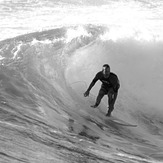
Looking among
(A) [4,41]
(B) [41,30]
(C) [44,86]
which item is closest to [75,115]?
(C) [44,86]

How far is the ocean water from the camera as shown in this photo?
239 inches

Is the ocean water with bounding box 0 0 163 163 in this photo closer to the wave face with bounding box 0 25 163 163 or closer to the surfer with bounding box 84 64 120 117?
the wave face with bounding box 0 25 163 163

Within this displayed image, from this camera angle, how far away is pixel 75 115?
9.02m

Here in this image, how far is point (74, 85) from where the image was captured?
12.3 m

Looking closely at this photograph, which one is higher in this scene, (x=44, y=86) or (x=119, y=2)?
(x=119, y=2)

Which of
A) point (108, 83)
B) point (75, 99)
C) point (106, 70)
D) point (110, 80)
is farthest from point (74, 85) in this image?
point (106, 70)

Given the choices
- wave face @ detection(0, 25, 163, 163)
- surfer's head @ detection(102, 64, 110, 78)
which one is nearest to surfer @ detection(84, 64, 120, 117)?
surfer's head @ detection(102, 64, 110, 78)

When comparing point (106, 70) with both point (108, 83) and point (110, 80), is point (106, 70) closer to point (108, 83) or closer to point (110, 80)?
point (110, 80)

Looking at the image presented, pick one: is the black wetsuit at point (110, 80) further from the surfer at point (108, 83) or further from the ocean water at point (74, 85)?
the ocean water at point (74, 85)

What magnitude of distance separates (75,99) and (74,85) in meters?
1.53

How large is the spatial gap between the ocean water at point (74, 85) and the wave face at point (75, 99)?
0.02 metres

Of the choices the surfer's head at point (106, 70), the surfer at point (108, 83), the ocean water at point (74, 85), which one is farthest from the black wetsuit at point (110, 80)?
the ocean water at point (74, 85)

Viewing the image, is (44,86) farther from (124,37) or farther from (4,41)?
(124,37)

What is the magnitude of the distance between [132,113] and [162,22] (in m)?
11.2
